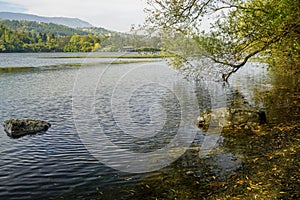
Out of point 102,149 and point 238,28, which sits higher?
point 238,28

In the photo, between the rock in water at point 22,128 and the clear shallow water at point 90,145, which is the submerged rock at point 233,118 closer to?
the clear shallow water at point 90,145

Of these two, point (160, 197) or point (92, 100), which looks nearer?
point (160, 197)

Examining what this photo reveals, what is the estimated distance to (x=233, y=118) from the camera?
1902 centimetres

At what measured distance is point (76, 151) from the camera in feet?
50.2

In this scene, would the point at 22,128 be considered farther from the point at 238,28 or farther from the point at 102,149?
the point at 238,28

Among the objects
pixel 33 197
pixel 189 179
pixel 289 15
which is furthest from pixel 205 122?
pixel 33 197

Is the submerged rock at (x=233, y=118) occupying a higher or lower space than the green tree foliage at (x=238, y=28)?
lower

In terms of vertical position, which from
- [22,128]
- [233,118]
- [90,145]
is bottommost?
[90,145]

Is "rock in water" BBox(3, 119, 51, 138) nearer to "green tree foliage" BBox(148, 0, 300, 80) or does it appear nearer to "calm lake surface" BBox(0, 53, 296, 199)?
"calm lake surface" BBox(0, 53, 296, 199)

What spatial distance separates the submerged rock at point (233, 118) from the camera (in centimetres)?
1840

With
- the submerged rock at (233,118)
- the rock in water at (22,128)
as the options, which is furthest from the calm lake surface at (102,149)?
the submerged rock at (233,118)

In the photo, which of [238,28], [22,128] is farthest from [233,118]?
[22,128]

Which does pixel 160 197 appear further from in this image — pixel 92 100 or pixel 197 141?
pixel 92 100

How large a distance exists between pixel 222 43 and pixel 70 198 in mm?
13213
